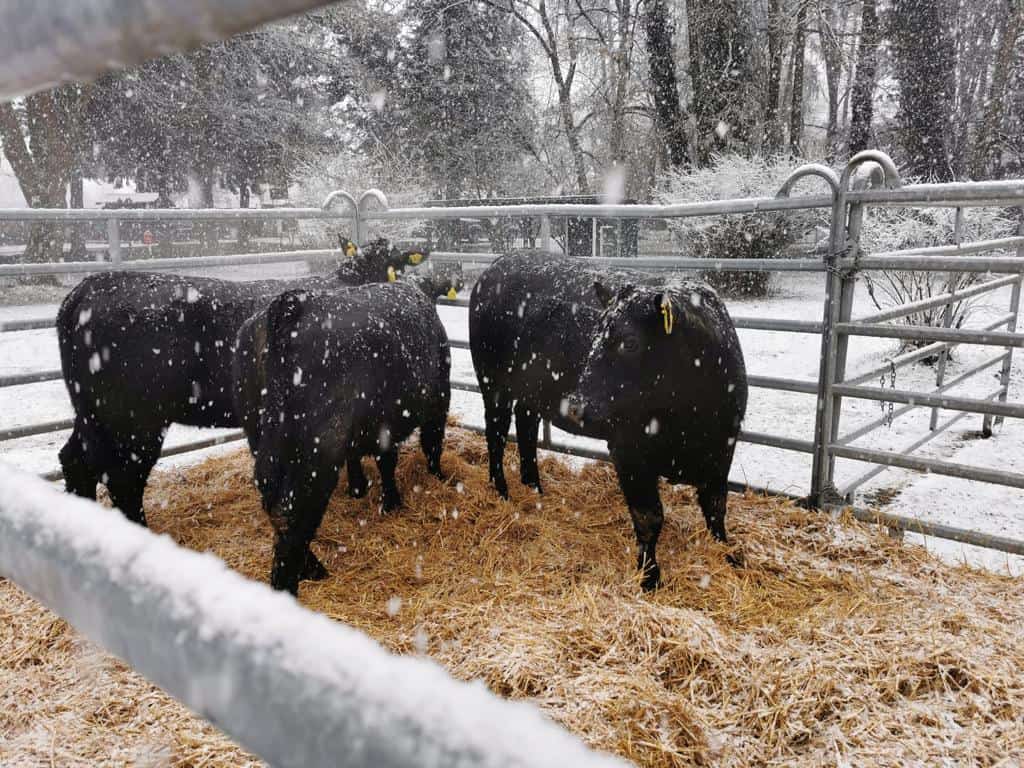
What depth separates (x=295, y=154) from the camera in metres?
18.5

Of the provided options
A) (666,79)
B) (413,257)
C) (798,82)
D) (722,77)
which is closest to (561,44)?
(666,79)

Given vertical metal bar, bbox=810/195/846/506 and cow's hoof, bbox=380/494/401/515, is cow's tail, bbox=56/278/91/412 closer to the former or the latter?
cow's hoof, bbox=380/494/401/515

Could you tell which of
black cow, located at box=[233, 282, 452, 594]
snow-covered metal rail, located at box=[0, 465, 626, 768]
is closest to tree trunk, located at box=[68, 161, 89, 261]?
black cow, located at box=[233, 282, 452, 594]

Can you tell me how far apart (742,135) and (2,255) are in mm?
17297

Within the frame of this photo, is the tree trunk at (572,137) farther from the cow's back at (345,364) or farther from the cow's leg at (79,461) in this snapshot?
the cow's leg at (79,461)

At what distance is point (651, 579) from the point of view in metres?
3.34

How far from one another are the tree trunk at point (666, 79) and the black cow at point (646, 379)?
41.7 feet

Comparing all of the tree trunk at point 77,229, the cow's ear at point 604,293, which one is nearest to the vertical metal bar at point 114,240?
the cow's ear at point 604,293

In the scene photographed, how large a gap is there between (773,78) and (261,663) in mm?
16939

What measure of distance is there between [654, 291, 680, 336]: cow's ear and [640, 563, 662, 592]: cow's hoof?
108 cm

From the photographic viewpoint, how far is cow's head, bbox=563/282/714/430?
3.21 m

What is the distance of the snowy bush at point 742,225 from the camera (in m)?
11.6

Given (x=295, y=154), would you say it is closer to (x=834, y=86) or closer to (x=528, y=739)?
(x=834, y=86)

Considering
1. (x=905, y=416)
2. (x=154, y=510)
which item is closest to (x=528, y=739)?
(x=154, y=510)
